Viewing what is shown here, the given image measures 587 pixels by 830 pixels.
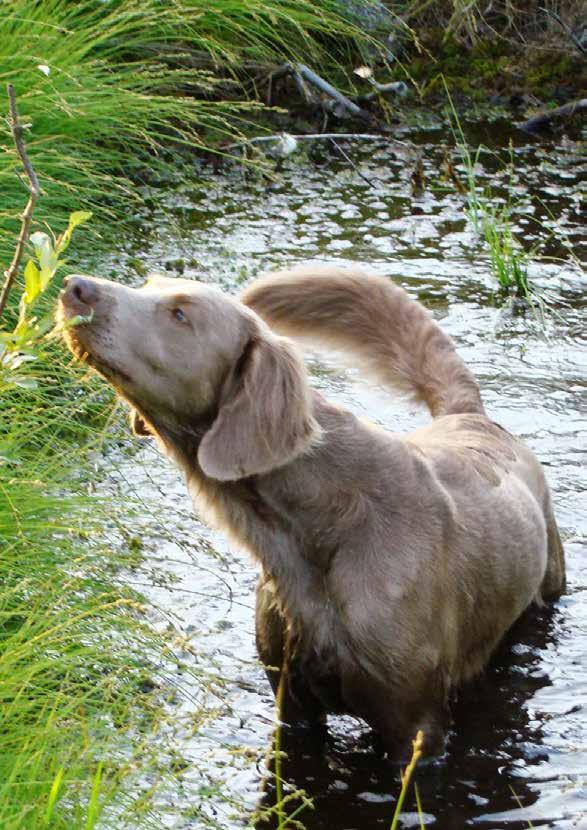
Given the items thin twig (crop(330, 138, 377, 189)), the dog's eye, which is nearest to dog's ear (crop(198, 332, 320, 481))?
the dog's eye

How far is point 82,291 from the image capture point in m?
3.98

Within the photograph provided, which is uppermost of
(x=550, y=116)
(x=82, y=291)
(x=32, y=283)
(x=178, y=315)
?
(x=32, y=283)

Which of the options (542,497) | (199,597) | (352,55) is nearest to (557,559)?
(542,497)

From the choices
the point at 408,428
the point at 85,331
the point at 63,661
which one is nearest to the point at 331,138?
the point at 408,428

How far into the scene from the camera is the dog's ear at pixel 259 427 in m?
4.16

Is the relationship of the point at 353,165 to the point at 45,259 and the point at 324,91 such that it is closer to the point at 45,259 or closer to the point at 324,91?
the point at 324,91

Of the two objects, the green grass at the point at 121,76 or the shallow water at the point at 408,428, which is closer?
the shallow water at the point at 408,428

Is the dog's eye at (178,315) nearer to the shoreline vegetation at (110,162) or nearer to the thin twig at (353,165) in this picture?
the shoreline vegetation at (110,162)

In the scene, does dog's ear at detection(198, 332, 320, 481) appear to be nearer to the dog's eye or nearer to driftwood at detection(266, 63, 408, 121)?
the dog's eye

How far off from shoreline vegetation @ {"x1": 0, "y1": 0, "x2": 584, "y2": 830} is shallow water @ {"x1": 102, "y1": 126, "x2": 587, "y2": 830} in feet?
0.75

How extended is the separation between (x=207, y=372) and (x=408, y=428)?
2752mm

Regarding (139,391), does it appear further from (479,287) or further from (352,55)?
(352,55)

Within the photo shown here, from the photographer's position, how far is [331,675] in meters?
4.47

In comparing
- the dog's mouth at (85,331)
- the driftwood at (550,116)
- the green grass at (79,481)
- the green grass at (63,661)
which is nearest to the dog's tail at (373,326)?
the green grass at (79,481)
